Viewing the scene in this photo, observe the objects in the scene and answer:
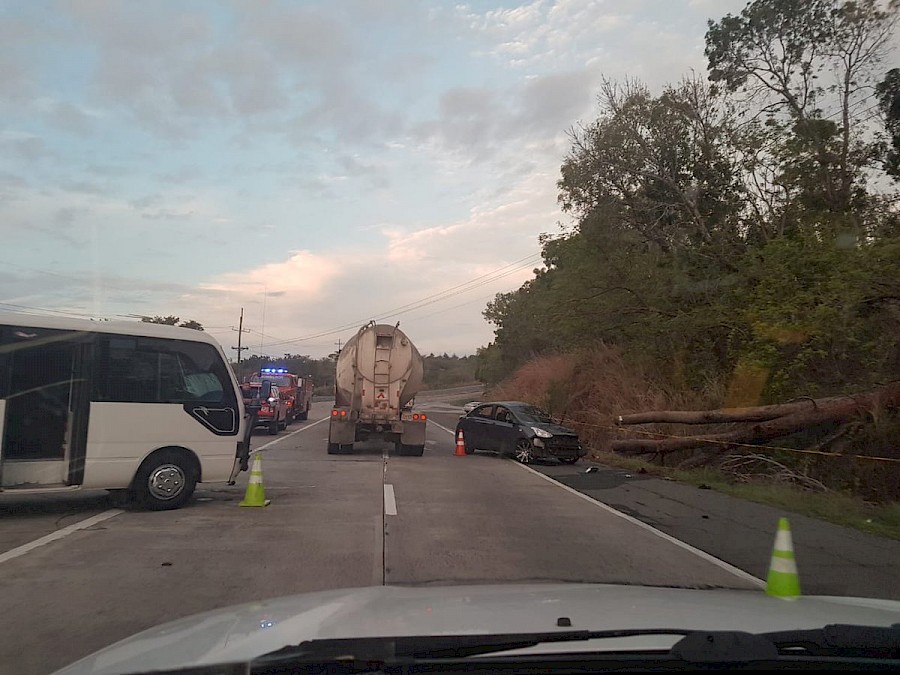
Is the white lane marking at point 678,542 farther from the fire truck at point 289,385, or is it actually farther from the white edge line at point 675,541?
the fire truck at point 289,385

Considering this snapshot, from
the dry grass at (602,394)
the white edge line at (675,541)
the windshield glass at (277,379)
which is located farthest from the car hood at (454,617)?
the windshield glass at (277,379)

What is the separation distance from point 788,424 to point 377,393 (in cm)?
1026

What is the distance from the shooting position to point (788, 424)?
53.0 feet

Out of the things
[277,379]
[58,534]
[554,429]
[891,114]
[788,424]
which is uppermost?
[891,114]

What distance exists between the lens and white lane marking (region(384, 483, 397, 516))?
11.3 m

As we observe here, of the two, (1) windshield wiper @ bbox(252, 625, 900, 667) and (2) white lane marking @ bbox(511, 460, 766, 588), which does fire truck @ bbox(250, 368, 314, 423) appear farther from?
(1) windshield wiper @ bbox(252, 625, 900, 667)

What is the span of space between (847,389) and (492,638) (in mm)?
15648

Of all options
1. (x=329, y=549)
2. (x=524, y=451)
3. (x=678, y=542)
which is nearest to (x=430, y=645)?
(x=329, y=549)

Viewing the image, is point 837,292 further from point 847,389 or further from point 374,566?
point 374,566

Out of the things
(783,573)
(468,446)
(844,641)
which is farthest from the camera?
(468,446)

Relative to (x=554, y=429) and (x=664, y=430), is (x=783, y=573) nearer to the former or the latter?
(x=554, y=429)

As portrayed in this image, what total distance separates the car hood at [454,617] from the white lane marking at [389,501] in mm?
6425

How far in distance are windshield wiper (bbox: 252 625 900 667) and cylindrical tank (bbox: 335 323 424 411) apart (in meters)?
17.5

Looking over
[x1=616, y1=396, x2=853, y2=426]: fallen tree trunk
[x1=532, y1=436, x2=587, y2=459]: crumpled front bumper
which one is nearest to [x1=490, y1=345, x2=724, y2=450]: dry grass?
[x1=616, y1=396, x2=853, y2=426]: fallen tree trunk
